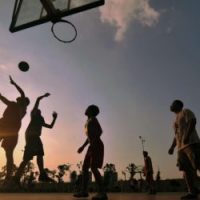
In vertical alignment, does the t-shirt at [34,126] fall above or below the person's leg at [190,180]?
above

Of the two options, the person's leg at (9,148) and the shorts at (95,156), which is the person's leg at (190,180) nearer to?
the shorts at (95,156)

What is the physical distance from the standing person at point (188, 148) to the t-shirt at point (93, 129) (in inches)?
62.1

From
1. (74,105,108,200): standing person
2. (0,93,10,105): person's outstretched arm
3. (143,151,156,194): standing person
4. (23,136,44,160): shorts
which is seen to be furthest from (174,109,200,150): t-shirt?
(143,151,156,194): standing person

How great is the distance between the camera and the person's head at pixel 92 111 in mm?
7801

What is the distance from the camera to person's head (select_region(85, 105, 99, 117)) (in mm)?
7801

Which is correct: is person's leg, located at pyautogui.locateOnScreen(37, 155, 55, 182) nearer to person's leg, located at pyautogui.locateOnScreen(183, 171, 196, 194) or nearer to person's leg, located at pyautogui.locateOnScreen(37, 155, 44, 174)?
person's leg, located at pyautogui.locateOnScreen(37, 155, 44, 174)

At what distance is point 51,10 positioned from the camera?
29.9ft

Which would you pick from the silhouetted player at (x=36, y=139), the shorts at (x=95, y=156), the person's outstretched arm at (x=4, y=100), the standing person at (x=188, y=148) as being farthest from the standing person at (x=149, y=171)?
the shorts at (x=95, y=156)

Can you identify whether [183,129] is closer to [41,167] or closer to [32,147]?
[32,147]

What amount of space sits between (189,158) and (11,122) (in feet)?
15.5

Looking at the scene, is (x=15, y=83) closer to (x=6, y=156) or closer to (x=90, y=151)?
(x=6, y=156)

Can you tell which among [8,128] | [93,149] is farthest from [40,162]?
[93,149]

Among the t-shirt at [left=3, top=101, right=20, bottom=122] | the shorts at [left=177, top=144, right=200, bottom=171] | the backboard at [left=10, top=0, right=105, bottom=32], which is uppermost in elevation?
the backboard at [left=10, top=0, right=105, bottom=32]

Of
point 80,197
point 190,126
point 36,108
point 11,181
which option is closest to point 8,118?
point 36,108
